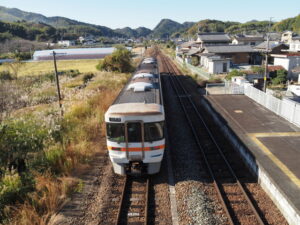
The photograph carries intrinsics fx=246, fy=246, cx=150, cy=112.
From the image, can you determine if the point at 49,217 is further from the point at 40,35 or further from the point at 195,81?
the point at 40,35

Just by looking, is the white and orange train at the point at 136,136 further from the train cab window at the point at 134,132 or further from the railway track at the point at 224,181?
the railway track at the point at 224,181

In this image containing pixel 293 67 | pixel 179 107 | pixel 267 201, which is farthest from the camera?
pixel 293 67

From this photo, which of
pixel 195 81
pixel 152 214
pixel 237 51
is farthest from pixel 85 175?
Answer: pixel 237 51

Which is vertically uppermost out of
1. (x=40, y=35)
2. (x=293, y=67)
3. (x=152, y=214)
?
(x=40, y=35)

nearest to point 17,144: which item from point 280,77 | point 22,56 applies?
point 280,77

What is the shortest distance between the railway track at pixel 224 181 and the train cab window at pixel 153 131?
277cm

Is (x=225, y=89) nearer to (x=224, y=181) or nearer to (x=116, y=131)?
(x=224, y=181)

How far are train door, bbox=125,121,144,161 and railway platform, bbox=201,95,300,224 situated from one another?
14.9 ft

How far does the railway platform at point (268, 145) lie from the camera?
25.5 feet

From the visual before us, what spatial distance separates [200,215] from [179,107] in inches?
517

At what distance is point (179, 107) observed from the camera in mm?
20078

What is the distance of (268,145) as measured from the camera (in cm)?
1118

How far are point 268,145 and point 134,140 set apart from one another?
6.43 meters

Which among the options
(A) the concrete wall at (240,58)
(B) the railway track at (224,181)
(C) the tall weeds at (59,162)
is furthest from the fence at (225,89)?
(A) the concrete wall at (240,58)
